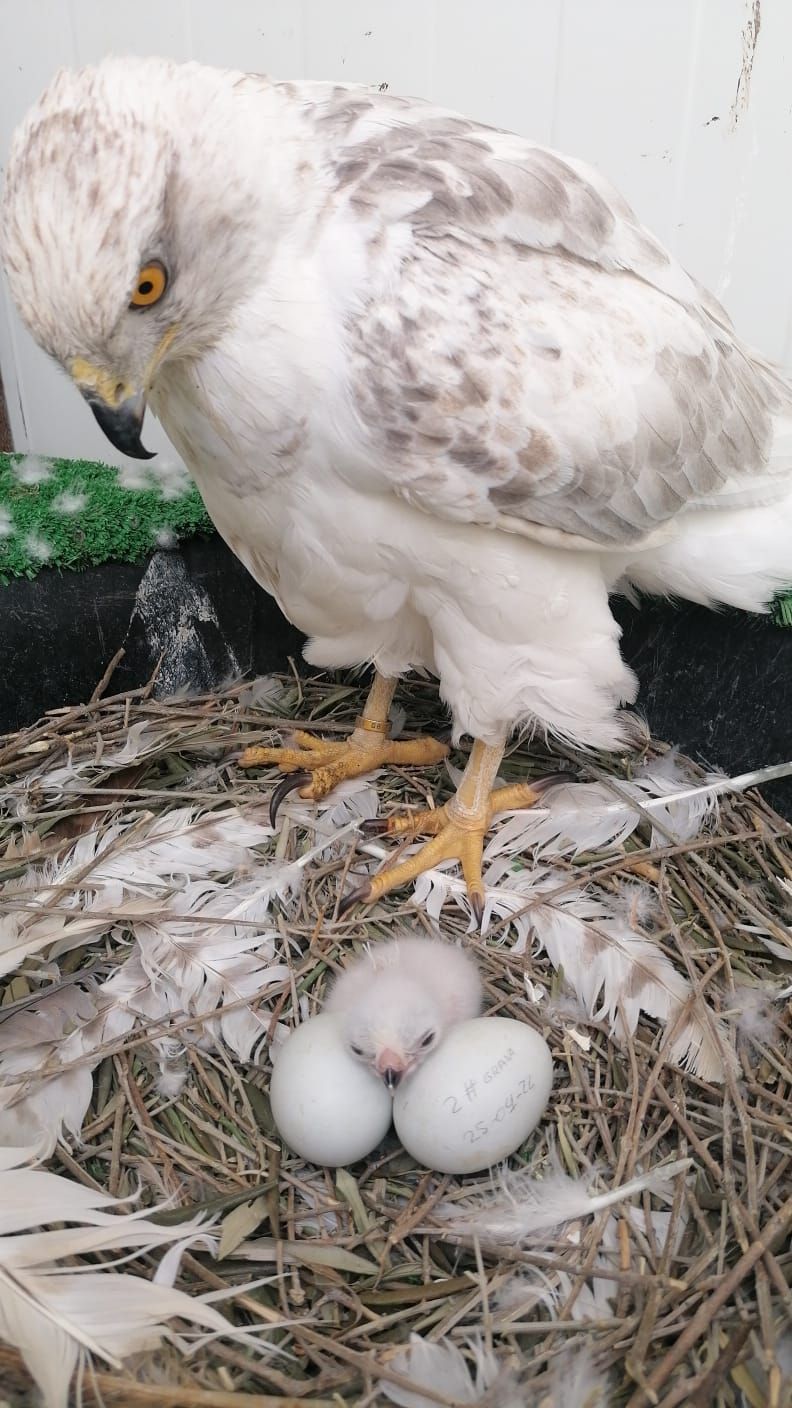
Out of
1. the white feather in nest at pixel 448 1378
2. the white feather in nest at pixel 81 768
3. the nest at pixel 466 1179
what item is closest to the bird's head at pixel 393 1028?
the nest at pixel 466 1179

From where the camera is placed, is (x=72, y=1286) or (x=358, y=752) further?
(x=358, y=752)

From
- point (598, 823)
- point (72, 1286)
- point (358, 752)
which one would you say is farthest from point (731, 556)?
point (72, 1286)

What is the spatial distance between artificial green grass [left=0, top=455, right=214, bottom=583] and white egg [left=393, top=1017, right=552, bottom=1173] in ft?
3.49

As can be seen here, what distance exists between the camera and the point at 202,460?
119 cm

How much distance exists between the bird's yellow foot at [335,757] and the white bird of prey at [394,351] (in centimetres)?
27

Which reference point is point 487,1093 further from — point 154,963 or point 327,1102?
point 154,963

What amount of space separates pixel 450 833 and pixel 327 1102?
0.51m

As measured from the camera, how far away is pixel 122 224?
84cm

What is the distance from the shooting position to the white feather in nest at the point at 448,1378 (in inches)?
33.4

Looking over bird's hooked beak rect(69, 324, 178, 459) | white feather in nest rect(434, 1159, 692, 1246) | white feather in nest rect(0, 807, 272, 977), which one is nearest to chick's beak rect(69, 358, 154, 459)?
bird's hooked beak rect(69, 324, 178, 459)

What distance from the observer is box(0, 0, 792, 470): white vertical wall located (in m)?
1.58

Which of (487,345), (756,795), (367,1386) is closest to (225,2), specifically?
(487,345)

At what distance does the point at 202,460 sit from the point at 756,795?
1.01 metres

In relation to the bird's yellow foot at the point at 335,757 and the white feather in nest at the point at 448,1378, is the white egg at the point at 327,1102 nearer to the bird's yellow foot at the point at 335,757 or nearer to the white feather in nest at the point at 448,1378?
the white feather in nest at the point at 448,1378
